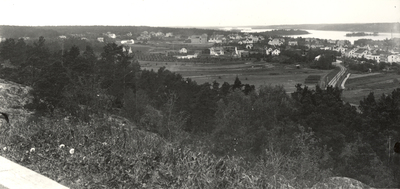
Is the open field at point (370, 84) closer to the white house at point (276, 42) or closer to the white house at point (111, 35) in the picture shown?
the white house at point (276, 42)

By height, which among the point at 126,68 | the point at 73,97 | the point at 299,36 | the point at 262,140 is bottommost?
the point at 262,140

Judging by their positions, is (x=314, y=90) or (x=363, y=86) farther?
(x=314, y=90)

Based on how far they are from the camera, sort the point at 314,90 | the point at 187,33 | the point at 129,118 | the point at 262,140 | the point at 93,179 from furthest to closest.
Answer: the point at 262,140 < the point at 314,90 < the point at 129,118 < the point at 187,33 < the point at 93,179

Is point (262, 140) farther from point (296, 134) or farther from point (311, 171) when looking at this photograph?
point (311, 171)

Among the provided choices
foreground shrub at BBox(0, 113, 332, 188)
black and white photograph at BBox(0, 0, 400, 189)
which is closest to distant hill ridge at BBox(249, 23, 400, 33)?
black and white photograph at BBox(0, 0, 400, 189)

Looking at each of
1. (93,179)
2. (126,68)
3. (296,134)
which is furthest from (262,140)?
(93,179)

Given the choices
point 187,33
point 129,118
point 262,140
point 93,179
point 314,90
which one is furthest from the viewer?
point 262,140

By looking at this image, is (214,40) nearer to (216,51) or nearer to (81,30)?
(216,51)
